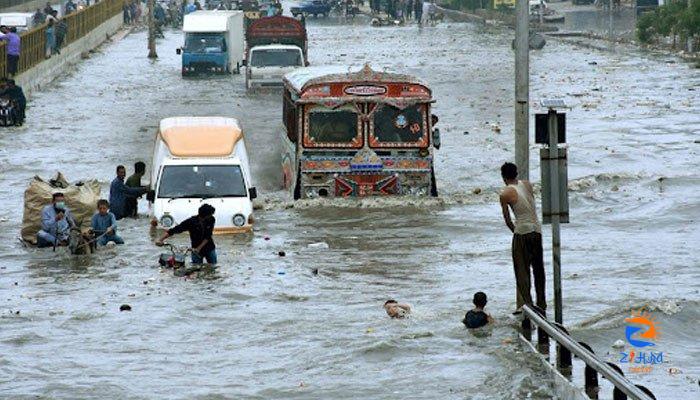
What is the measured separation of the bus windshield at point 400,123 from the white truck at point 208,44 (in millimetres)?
31000

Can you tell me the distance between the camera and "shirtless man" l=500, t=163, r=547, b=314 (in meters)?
16.7

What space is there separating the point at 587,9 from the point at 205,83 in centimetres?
4152

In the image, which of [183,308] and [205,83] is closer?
[183,308]

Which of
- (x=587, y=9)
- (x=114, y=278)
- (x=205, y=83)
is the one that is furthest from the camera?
(x=587, y=9)

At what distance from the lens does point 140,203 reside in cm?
3038

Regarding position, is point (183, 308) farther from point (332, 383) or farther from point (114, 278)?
point (332, 383)

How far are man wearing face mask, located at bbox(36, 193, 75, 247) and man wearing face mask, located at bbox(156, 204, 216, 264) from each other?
2.94 meters

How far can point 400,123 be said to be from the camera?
28.1 metres

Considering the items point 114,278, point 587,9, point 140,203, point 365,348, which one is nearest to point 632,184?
point 140,203

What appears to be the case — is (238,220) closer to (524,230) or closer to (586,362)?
(524,230)

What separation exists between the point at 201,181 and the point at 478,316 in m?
9.40

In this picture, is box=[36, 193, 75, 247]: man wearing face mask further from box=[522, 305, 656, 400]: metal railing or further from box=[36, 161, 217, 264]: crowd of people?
box=[522, 305, 656, 400]: metal railing

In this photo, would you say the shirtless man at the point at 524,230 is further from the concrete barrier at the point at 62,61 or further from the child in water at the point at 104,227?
the concrete barrier at the point at 62,61

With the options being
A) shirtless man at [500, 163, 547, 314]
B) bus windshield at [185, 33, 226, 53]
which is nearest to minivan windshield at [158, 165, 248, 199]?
shirtless man at [500, 163, 547, 314]
